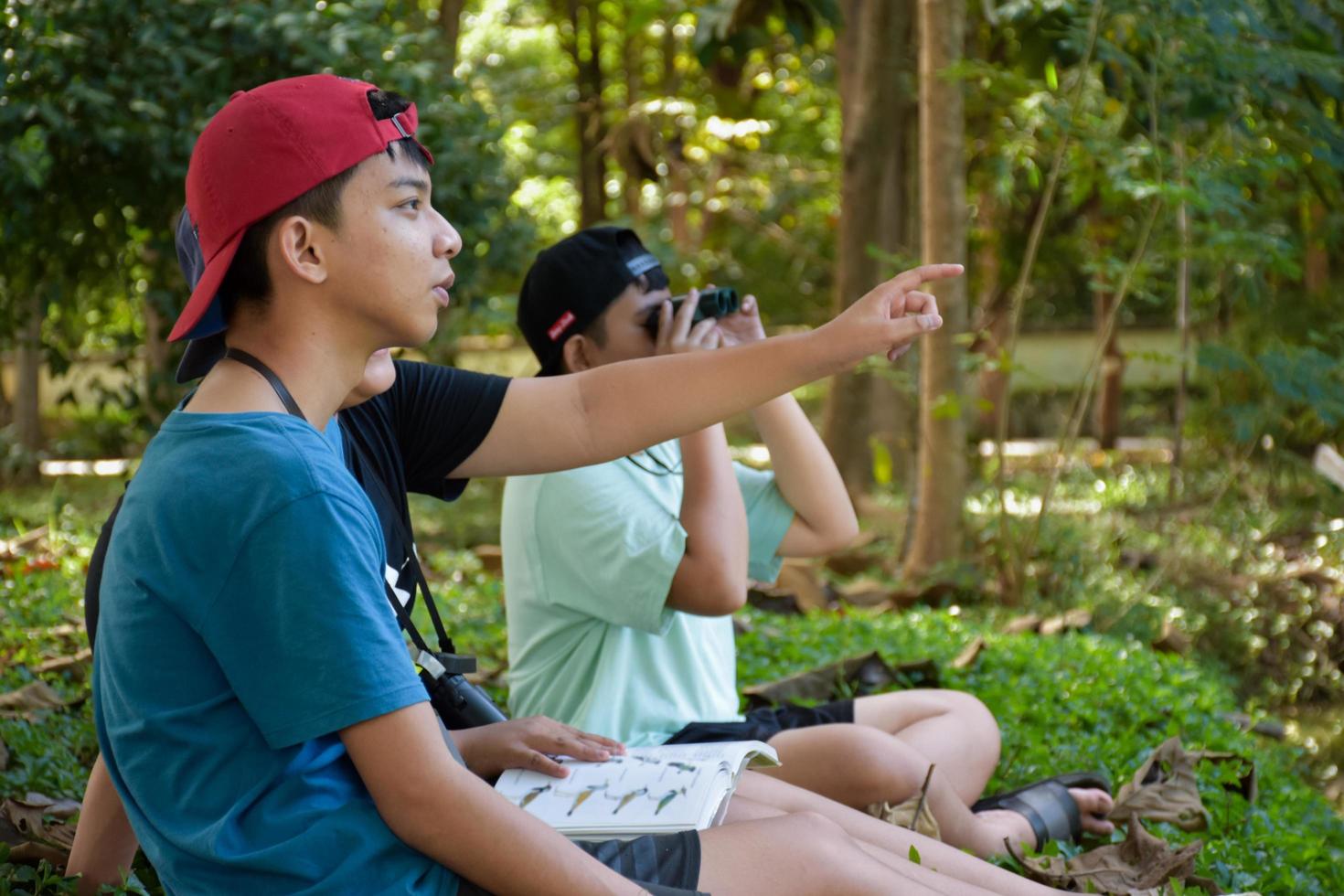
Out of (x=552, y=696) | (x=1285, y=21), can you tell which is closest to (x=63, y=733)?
(x=552, y=696)

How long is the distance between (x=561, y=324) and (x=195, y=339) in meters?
1.21

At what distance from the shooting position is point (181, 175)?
5.50 m

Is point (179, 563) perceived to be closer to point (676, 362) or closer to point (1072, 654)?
point (676, 362)

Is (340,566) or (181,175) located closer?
(340,566)

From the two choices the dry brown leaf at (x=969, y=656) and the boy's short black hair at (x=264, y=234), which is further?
the dry brown leaf at (x=969, y=656)

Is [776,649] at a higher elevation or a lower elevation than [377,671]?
lower

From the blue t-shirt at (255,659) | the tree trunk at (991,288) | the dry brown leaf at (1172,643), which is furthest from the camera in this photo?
the tree trunk at (991,288)

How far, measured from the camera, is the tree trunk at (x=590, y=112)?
1019 cm

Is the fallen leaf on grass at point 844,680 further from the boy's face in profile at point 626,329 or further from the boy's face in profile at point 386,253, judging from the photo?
the boy's face in profile at point 386,253

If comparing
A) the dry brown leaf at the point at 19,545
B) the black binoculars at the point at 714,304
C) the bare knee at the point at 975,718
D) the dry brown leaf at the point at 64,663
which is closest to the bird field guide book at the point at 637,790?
the black binoculars at the point at 714,304

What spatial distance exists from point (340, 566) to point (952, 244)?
491cm

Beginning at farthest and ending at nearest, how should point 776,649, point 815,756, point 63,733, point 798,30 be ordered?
1. point 798,30
2. point 776,649
3. point 63,733
4. point 815,756

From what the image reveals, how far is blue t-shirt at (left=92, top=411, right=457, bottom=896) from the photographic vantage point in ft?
4.91

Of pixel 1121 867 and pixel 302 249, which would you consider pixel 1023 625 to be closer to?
pixel 1121 867
